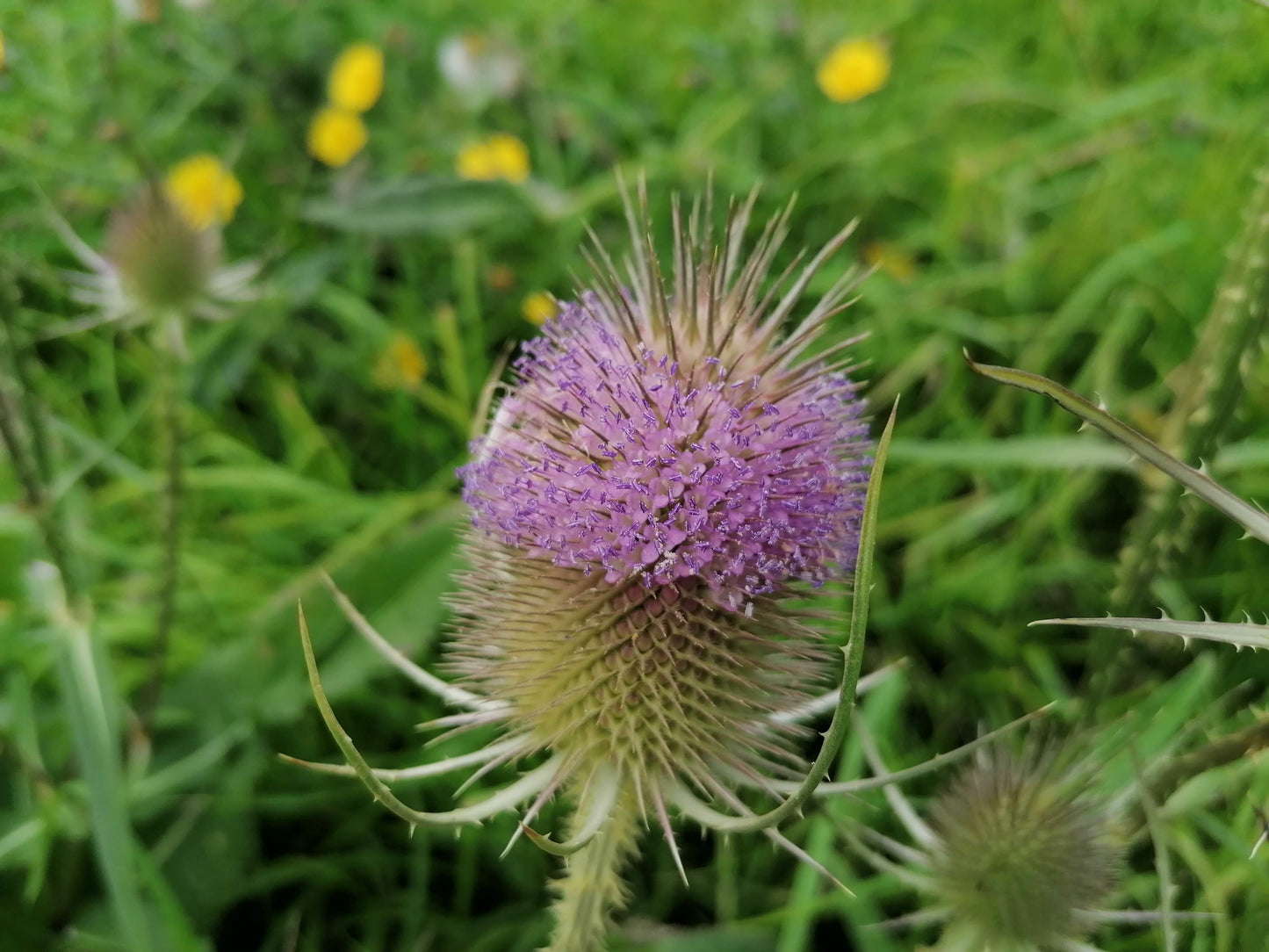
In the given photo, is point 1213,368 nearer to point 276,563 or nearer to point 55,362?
point 276,563

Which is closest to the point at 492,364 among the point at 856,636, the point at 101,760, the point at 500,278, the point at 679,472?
the point at 500,278

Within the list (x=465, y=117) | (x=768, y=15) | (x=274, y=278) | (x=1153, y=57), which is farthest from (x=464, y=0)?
(x=1153, y=57)

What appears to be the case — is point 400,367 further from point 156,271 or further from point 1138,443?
point 1138,443

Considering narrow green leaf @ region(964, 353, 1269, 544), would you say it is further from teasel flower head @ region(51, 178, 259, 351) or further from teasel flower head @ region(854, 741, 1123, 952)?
teasel flower head @ region(51, 178, 259, 351)

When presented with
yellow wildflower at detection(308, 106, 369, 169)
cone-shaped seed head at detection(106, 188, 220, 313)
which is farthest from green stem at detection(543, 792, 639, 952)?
yellow wildflower at detection(308, 106, 369, 169)

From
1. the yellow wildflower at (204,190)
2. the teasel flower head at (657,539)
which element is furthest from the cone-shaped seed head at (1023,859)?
the yellow wildflower at (204,190)
